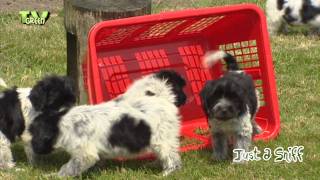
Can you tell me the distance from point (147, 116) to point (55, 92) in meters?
0.80

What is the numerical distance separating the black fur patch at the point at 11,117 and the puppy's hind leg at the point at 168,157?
1.22 meters

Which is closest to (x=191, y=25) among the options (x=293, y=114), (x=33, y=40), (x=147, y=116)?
(x=293, y=114)

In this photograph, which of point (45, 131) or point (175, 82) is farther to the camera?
point (175, 82)

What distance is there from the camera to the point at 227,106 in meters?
5.48

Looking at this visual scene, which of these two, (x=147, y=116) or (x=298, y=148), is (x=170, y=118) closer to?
(x=147, y=116)

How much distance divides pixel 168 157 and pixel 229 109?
0.63m

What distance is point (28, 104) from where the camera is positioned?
18.8 feet

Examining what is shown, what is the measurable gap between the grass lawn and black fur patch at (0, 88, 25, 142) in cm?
34

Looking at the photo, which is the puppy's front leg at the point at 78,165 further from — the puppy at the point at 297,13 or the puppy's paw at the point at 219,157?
the puppy at the point at 297,13

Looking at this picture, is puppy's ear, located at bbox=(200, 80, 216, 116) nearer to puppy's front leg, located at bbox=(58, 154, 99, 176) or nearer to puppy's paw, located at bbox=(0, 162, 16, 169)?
puppy's front leg, located at bbox=(58, 154, 99, 176)

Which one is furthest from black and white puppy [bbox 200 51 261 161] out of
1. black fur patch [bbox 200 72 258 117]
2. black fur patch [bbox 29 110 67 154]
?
black fur patch [bbox 29 110 67 154]
